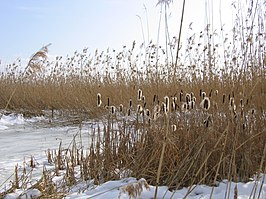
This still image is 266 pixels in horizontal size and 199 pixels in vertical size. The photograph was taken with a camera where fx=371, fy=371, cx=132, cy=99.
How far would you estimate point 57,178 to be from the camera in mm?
2977

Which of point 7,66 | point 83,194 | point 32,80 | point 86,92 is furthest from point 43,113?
point 83,194

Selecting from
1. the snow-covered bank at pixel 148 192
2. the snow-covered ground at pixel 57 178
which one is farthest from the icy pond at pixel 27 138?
the snow-covered bank at pixel 148 192

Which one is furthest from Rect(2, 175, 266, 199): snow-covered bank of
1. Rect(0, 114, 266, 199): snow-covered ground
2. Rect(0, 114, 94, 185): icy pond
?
Rect(0, 114, 94, 185): icy pond

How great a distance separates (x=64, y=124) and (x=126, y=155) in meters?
4.25

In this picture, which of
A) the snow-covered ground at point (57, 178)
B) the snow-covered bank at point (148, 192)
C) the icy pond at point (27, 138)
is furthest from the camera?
the icy pond at point (27, 138)

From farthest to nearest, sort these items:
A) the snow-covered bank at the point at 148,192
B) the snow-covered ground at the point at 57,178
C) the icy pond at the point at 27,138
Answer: the icy pond at the point at 27,138 < the snow-covered bank at the point at 148,192 < the snow-covered ground at the point at 57,178

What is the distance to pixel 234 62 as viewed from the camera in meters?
4.79

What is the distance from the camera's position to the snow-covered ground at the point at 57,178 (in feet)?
7.01

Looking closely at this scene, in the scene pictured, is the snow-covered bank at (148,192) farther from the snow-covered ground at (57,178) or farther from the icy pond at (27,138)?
the icy pond at (27,138)

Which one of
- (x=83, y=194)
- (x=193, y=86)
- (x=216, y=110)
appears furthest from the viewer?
(x=193, y=86)

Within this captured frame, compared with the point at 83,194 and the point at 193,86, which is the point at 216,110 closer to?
the point at 83,194

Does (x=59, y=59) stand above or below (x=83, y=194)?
above

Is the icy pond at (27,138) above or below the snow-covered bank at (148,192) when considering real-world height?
above

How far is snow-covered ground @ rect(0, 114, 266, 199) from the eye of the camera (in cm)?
214
